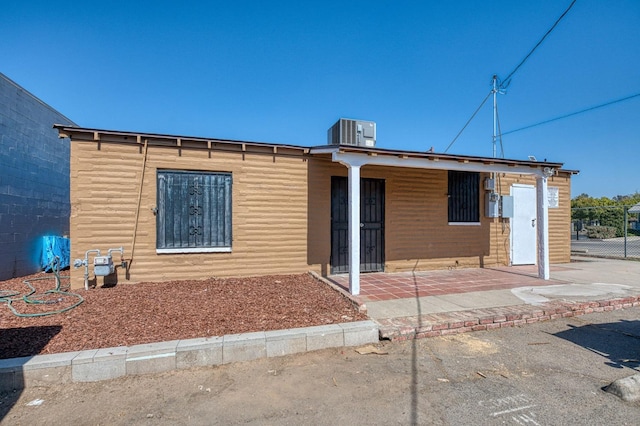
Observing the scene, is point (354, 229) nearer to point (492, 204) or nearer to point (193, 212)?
point (193, 212)

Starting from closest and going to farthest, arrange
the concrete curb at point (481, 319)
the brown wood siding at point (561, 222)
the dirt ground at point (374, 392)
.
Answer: the dirt ground at point (374, 392) < the concrete curb at point (481, 319) < the brown wood siding at point (561, 222)

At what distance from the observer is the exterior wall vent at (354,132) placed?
7.82 m

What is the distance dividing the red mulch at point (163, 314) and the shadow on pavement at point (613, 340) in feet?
9.09

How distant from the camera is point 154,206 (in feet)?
20.1

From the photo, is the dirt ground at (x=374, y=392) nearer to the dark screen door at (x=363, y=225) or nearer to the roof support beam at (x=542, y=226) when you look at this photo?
the roof support beam at (x=542, y=226)

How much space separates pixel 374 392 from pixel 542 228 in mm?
6623

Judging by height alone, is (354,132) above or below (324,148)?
above

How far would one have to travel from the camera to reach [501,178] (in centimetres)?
891

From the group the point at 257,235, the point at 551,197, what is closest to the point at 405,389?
the point at 257,235

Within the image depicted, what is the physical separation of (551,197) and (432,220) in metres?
4.08

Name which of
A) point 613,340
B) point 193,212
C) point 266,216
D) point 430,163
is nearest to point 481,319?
point 613,340

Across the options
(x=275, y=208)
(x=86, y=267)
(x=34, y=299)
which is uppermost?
(x=275, y=208)

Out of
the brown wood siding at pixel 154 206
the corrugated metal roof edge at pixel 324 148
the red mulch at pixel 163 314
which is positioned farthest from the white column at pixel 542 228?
the brown wood siding at pixel 154 206

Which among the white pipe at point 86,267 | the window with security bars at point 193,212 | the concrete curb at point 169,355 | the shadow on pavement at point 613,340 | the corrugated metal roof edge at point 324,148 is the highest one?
the corrugated metal roof edge at point 324,148
